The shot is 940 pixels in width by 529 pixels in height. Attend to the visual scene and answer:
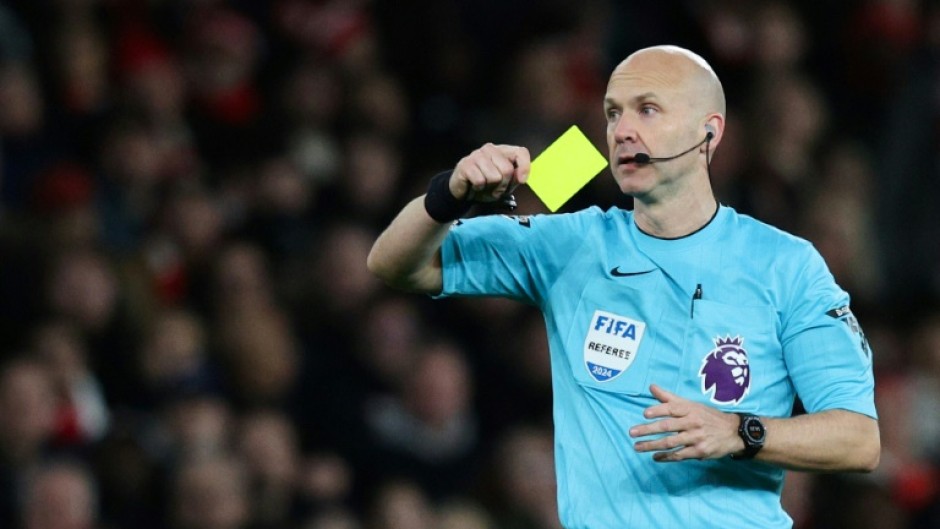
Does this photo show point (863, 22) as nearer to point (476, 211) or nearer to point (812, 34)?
point (812, 34)

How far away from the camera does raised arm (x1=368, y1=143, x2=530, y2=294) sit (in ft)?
13.3

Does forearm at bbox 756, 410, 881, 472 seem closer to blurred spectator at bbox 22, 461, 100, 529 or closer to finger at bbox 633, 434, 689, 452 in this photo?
finger at bbox 633, 434, 689, 452

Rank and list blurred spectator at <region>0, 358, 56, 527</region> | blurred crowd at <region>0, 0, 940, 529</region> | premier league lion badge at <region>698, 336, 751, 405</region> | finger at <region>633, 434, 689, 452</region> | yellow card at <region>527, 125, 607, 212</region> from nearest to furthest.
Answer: finger at <region>633, 434, 689, 452</region>, premier league lion badge at <region>698, 336, 751, 405</region>, yellow card at <region>527, 125, 607, 212</region>, blurred spectator at <region>0, 358, 56, 527</region>, blurred crowd at <region>0, 0, 940, 529</region>

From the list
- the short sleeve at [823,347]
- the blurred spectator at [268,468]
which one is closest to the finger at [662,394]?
the short sleeve at [823,347]

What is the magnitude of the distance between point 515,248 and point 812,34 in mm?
7114

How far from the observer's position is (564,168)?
169 inches

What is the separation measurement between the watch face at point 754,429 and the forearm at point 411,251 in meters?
0.96

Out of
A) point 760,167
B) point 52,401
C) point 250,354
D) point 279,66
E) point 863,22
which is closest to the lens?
point 52,401

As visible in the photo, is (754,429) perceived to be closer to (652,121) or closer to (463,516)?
(652,121)

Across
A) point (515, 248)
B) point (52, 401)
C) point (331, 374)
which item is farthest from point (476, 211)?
point (515, 248)

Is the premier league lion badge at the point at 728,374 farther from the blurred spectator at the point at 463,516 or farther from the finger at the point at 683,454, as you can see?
the blurred spectator at the point at 463,516

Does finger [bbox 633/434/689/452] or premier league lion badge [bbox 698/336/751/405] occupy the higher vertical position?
premier league lion badge [bbox 698/336/751/405]

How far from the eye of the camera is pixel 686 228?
173 inches

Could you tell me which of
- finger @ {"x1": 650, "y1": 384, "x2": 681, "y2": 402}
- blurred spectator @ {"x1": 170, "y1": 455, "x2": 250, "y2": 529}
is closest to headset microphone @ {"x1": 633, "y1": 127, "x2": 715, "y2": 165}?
finger @ {"x1": 650, "y1": 384, "x2": 681, "y2": 402}
